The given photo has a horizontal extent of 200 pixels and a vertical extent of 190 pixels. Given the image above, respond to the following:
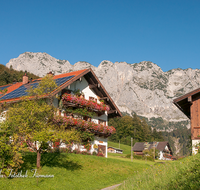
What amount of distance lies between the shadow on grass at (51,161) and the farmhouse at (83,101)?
565 cm

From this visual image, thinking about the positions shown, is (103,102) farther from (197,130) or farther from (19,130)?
(19,130)

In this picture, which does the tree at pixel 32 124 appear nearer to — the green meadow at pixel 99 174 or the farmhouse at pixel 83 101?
the green meadow at pixel 99 174

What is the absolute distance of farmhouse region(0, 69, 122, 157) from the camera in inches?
1187

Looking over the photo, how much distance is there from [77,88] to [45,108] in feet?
52.8

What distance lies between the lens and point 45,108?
59.5 feet

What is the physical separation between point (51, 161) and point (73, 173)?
7.70 feet

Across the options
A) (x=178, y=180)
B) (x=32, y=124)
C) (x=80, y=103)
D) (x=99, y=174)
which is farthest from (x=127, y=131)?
(x=178, y=180)

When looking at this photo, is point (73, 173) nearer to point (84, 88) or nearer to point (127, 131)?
point (84, 88)

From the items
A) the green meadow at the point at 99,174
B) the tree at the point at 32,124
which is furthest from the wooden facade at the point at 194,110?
the tree at the point at 32,124

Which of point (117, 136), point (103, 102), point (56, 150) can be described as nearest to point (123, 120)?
point (117, 136)

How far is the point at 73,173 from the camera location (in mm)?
21062

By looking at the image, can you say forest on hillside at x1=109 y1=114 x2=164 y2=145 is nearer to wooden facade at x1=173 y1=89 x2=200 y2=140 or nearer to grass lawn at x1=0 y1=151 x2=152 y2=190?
grass lawn at x1=0 y1=151 x2=152 y2=190

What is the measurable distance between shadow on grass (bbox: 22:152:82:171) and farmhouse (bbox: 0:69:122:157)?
5647 mm

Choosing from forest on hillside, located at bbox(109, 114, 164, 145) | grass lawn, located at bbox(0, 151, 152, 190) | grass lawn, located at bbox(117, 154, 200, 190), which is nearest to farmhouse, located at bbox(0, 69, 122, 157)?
grass lawn, located at bbox(0, 151, 152, 190)
